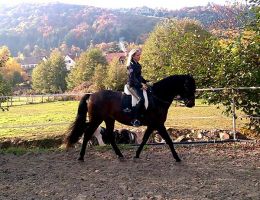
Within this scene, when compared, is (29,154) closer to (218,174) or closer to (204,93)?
(218,174)

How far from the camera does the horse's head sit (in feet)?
24.6

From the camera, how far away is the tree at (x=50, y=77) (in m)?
67.6

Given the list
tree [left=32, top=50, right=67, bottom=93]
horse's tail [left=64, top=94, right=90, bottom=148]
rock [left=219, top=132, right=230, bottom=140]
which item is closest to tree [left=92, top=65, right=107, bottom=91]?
tree [left=32, top=50, right=67, bottom=93]

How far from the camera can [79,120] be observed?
7848 mm

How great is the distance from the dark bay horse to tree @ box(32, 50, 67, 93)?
5934 cm

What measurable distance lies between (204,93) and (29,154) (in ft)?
16.2

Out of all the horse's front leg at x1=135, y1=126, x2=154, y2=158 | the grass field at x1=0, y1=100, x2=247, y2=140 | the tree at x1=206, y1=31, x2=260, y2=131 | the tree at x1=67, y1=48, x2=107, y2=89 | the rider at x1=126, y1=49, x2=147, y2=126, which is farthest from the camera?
the tree at x1=67, y1=48, x2=107, y2=89

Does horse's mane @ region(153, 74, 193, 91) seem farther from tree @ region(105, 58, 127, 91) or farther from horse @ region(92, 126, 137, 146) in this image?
tree @ region(105, 58, 127, 91)

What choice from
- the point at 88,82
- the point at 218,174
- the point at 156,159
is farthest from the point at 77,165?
the point at 88,82

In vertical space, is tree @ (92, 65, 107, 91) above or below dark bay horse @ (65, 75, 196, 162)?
below

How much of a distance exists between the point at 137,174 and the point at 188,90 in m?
2.11

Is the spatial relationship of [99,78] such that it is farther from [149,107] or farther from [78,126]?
[149,107]

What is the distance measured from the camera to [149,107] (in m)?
7.46

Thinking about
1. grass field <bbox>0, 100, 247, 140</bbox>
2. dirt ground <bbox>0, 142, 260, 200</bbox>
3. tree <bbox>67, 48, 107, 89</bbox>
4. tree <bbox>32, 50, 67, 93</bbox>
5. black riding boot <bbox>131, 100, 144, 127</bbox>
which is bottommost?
tree <bbox>32, 50, 67, 93</bbox>
